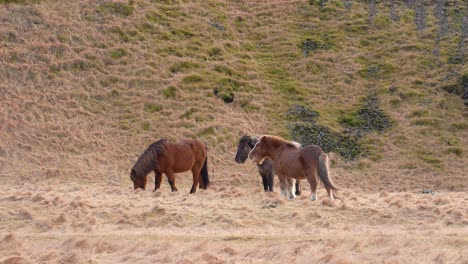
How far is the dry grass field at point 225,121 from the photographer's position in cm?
1366

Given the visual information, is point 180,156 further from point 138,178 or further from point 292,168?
point 292,168

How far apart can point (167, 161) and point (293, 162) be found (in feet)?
18.9

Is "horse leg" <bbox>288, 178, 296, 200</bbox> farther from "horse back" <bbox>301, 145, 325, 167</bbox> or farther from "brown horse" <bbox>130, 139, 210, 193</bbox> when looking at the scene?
"brown horse" <bbox>130, 139, 210, 193</bbox>

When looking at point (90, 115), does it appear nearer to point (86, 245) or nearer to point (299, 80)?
point (299, 80)

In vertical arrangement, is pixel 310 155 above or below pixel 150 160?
above

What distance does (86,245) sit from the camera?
12719 millimetres

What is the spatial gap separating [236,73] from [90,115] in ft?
41.1

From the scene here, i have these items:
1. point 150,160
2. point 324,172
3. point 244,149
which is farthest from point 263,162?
point 324,172

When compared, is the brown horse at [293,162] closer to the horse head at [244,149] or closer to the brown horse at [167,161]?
the horse head at [244,149]

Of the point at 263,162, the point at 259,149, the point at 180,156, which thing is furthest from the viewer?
the point at 180,156

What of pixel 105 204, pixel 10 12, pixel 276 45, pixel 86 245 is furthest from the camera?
pixel 276 45

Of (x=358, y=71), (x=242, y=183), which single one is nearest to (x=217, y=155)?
(x=242, y=183)

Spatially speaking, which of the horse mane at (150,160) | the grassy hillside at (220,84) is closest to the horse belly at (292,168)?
the horse mane at (150,160)

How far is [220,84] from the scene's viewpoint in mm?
44500
